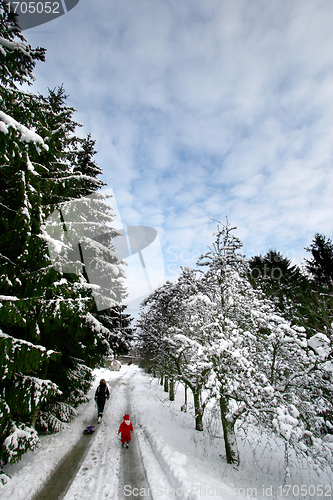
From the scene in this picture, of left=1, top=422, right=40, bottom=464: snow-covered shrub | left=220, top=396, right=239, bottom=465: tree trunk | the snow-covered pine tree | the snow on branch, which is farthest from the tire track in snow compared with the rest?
the snow on branch

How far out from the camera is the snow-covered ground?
14.7ft

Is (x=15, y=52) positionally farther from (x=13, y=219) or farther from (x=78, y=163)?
(x=78, y=163)

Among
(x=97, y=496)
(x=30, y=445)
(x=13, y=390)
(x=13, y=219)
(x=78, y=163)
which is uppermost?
(x=78, y=163)

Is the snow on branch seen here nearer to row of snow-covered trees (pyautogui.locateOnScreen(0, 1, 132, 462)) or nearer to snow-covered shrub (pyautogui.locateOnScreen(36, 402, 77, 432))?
row of snow-covered trees (pyautogui.locateOnScreen(0, 1, 132, 462))

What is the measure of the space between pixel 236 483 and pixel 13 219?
8592mm

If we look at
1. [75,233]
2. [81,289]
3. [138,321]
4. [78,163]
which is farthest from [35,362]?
[138,321]

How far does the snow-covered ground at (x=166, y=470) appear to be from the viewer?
177 inches

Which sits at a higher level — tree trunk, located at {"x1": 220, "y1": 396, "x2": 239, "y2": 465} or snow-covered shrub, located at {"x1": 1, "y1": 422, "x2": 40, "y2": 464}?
snow-covered shrub, located at {"x1": 1, "y1": 422, "x2": 40, "y2": 464}

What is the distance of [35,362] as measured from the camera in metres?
A: 3.91

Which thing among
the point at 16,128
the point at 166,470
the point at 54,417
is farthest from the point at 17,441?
the point at 16,128

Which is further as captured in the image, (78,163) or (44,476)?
(78,163)

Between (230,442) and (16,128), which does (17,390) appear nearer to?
(16,128)

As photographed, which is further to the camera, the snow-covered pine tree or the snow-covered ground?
the snow-covered ground

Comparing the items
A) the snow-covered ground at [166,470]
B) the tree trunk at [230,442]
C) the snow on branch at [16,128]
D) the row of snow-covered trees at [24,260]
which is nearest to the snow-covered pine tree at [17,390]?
the row of snow-covered trees at [24,260]
